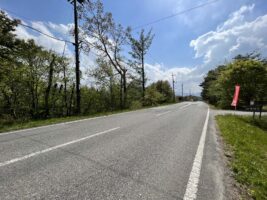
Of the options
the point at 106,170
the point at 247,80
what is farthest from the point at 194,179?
the point at 247,80

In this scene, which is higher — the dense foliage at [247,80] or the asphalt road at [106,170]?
the dense foliage at [247,80]

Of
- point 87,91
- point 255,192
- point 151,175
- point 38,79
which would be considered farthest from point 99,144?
point 87,91

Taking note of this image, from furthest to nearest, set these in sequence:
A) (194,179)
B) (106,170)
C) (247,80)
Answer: (247,80) < (106,170) < (194,179)

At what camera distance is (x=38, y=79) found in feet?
84.7

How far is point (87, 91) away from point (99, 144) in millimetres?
31047

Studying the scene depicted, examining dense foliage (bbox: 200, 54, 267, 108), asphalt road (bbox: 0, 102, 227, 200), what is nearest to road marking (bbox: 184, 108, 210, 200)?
asphalt road (bbox: 0, 102, 227, 200)

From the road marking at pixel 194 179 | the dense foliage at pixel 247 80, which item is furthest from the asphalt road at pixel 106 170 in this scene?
the dense foliage at pixel 247 80

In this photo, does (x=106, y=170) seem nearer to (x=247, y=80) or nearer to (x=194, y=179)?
(x=194, y=179)

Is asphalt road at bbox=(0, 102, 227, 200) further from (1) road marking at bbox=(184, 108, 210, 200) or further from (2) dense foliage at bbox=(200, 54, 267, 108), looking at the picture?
(2) dense foliage at bbox=(200, 54, 267, 108)

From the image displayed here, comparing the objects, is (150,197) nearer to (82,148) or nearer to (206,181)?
(206,181)

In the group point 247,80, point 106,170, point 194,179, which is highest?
point 247,80

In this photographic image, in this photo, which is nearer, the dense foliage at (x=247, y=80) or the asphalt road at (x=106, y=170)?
the asphalt road at (x=106, y=170)

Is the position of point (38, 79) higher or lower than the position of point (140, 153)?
higher

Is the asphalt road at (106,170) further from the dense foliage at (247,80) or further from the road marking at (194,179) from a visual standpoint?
the dense foliage at (247,80)
